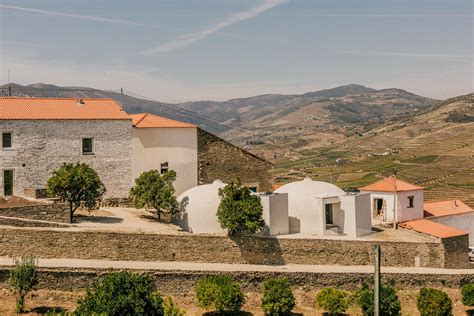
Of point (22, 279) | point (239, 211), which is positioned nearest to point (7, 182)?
point (22, 279)

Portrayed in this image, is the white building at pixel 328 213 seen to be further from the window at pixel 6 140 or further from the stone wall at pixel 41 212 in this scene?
the window at pixel 6 140

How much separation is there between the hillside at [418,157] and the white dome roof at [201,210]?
1529 inches

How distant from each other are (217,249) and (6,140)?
13760 mm

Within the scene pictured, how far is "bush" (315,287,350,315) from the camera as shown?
25.5 m

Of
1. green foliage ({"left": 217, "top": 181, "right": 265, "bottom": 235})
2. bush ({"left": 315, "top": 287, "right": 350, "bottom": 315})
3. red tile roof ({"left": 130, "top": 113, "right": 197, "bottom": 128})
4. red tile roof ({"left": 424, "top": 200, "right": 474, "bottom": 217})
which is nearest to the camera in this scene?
bush ({"left": 315, "top": 287, "right": 350, "bottom": 315})

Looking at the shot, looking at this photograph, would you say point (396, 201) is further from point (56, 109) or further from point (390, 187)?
point (56, 109)

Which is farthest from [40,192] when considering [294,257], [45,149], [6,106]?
[294,257]

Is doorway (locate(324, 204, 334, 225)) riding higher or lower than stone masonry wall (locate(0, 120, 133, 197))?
lower

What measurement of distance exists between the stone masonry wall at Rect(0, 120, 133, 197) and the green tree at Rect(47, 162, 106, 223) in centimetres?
369

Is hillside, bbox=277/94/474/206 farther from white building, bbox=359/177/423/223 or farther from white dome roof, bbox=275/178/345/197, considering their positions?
white dome roof, bbox=275/178/345/197

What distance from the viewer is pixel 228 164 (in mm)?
37031

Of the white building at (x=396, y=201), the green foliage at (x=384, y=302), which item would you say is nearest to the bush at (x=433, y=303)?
the green foliage at (x=384, y=302)

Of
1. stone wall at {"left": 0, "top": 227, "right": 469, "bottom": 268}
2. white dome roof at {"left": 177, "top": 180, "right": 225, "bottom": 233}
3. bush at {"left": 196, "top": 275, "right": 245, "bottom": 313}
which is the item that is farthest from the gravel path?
white dome roof at {"left": 177, "top": 180, "right": 225, "bottom": 233}

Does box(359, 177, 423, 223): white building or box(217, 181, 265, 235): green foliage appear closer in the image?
box(217, 181, 265, 235): green foliage
